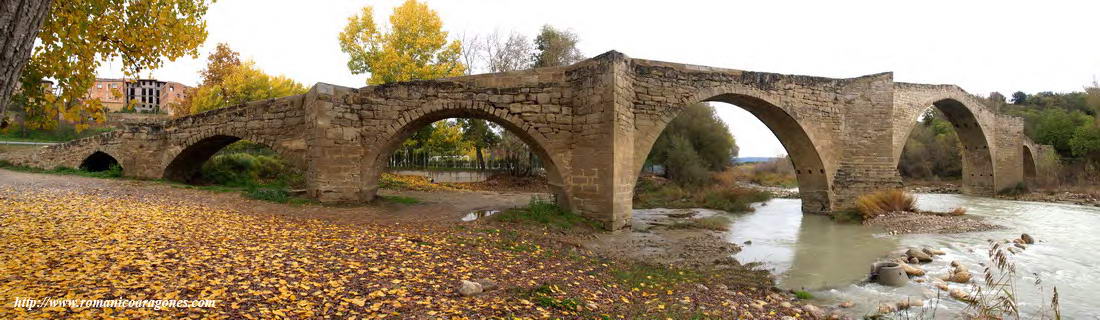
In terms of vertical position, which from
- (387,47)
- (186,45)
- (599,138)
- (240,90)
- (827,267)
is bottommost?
(827,267)

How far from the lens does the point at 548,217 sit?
8.75 m

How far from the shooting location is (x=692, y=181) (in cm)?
1933

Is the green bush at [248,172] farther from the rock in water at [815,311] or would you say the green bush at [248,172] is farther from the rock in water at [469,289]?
the rock in water at [815,311]

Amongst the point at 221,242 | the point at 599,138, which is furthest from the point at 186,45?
the point at 599,138

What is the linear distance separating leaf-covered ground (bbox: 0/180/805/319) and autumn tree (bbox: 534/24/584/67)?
15064 millimetres

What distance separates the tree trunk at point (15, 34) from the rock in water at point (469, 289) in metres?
2.81

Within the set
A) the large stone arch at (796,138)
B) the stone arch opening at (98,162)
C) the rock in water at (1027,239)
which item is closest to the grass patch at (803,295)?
→ the large stone arch at (796,138)

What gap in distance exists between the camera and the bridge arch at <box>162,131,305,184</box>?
445 inches

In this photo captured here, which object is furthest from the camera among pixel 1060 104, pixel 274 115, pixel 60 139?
pixel 1060 104

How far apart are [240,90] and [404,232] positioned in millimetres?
17635

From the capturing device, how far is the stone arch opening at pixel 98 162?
1527cm

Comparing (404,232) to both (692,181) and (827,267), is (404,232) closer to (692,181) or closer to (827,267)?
(827,267)

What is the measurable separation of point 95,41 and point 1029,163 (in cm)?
3470

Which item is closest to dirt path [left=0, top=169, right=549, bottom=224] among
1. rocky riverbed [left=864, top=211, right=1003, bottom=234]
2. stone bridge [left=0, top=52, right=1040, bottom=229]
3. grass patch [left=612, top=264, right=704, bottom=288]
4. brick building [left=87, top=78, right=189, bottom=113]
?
stone bridge [left=0, top=52, right=1040, bottom=229]
